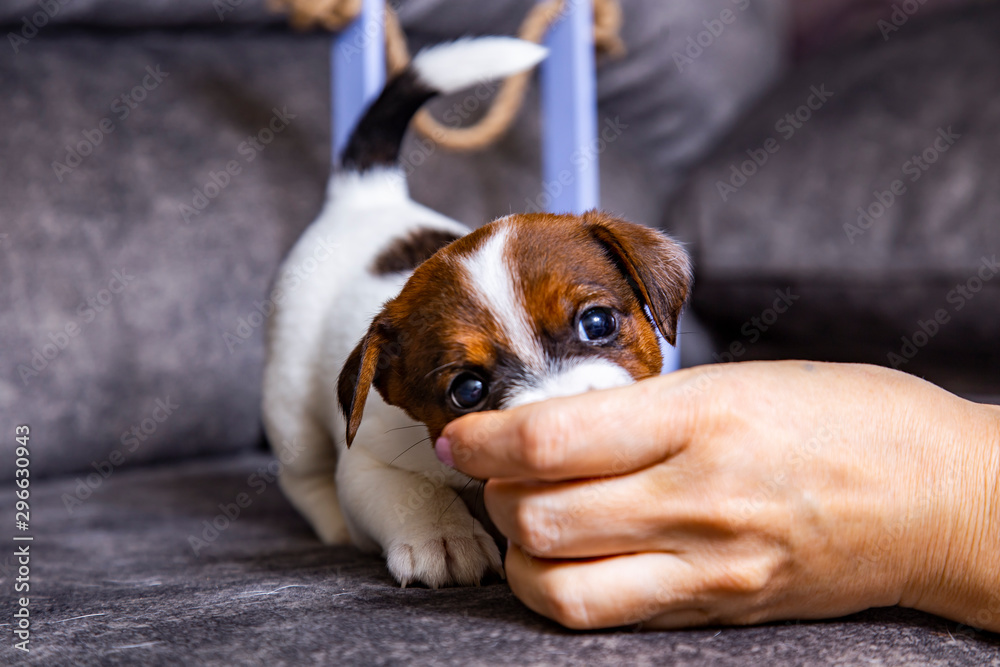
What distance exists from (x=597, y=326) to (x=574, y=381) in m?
0.19

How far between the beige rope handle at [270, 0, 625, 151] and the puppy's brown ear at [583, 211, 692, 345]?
122 cm

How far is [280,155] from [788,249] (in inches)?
70.2

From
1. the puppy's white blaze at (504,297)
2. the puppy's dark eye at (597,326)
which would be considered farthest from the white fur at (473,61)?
the puppy's dark eye at (597,326)

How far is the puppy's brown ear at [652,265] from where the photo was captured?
4.99 feet

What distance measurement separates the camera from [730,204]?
3.24 metres

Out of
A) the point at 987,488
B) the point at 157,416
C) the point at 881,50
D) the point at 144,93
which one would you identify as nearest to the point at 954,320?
the point at 881,50

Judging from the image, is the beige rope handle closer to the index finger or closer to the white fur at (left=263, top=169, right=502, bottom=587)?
the white fur at (left=263, top=169, right=502, bottom=587)

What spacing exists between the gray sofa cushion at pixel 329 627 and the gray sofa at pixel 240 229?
144mm

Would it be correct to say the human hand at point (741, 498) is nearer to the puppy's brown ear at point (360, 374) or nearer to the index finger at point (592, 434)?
the index finger at point (592, 434)

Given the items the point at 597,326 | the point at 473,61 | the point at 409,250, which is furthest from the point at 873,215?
the point at 597,326

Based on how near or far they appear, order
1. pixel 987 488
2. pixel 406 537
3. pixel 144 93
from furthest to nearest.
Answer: pixel 144 93, pixel 406 537, pixel 987 488

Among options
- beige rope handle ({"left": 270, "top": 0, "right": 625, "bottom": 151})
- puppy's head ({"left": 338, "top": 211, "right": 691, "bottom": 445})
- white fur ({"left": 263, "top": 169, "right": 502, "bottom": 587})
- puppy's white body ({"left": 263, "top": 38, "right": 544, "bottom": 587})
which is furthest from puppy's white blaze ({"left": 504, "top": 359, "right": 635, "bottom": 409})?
beige rope handle ({"left": 270, "top": 0, "right": 625, "bottom": 151})

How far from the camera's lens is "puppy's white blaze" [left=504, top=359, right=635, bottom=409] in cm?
127

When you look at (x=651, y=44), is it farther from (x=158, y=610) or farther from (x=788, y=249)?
(x=158, y=610)
